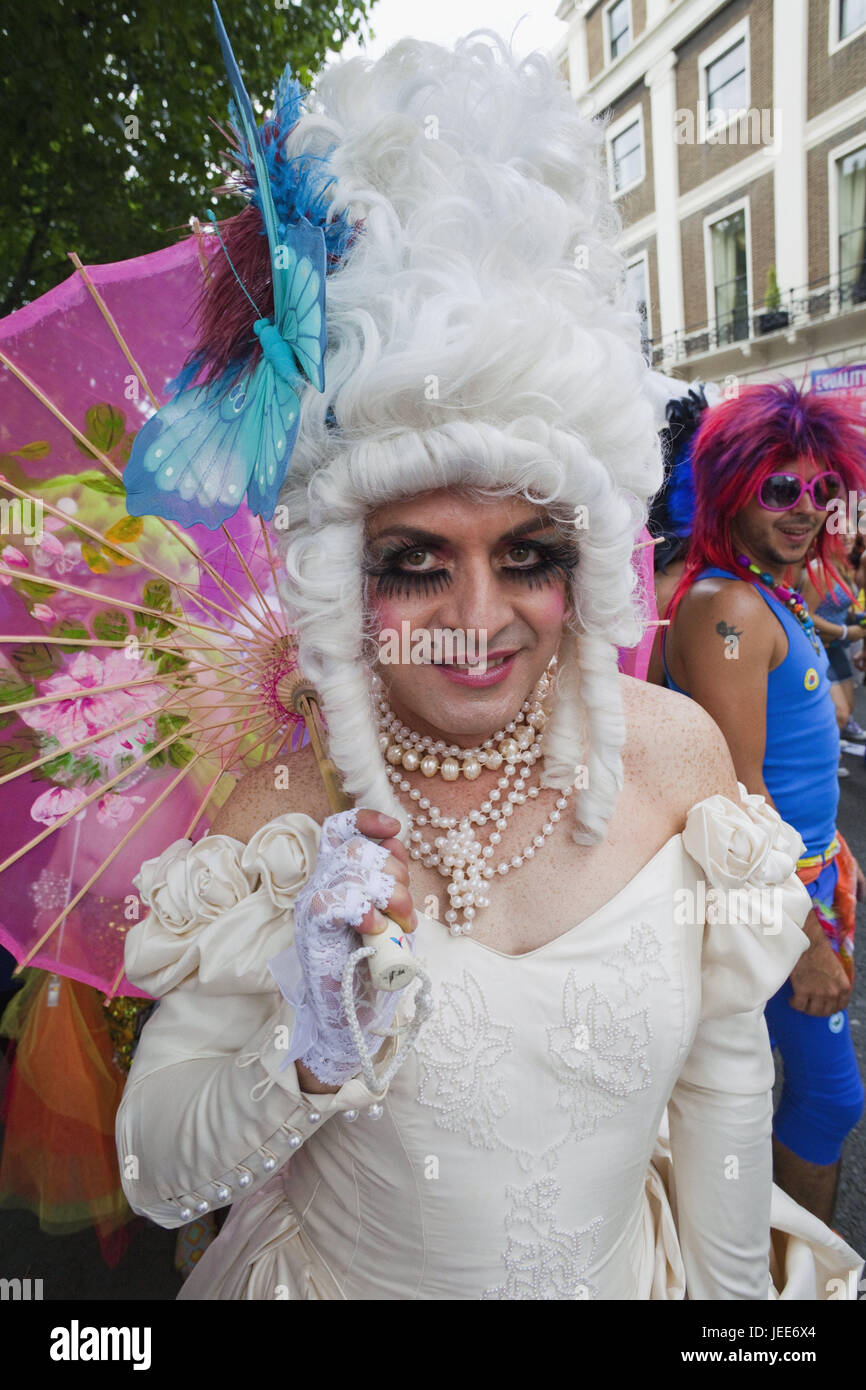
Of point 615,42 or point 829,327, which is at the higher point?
point 615,42

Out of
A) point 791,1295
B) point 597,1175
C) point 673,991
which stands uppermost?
point 673,991

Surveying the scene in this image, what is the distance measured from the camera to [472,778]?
4.28 feet

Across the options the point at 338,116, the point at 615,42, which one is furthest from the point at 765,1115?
the point at 615,42

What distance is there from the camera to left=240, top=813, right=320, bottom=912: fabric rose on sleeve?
117 centimetres

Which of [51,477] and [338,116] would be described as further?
[51,477]

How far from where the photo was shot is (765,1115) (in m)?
1.36

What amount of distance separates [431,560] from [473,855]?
0.45 meters

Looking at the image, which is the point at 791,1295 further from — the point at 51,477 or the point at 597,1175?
the point at 51,477

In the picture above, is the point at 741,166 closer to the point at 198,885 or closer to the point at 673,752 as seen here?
the point at 673,752

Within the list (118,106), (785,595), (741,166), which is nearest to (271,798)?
(785,595)

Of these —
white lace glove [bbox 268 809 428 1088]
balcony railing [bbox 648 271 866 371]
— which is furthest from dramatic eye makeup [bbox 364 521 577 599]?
balcony railing [bbox 648 271 866 371]

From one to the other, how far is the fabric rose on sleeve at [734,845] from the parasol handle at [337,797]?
1.80 feet

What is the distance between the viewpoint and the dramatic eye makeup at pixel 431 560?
3.59 ft
